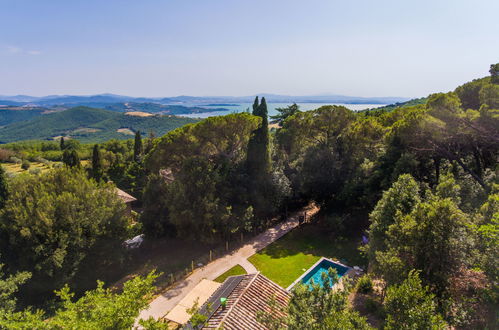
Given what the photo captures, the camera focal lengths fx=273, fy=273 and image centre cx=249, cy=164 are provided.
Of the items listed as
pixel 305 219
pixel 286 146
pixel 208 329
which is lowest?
pixel 305 219

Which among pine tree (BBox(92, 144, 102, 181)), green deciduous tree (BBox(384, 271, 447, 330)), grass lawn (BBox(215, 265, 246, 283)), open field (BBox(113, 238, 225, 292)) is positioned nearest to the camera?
green deciduous tree (BBox(384, 271, 447, 330))

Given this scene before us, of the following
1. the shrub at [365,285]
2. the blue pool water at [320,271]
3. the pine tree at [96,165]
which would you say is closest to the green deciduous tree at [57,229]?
the blue pool water at [320,271]

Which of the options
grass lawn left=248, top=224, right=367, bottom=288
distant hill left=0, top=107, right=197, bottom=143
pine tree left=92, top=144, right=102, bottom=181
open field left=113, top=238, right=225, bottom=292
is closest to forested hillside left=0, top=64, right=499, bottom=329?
open field left=113, top=238, right=225, bottom=292

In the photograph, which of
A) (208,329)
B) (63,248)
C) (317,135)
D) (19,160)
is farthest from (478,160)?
(19,160)

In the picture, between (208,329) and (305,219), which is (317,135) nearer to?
(305,219)

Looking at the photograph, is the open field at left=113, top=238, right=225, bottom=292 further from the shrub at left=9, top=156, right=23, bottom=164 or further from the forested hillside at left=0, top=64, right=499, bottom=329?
the shrub at left=9, top=156, right=23, bottom=164
